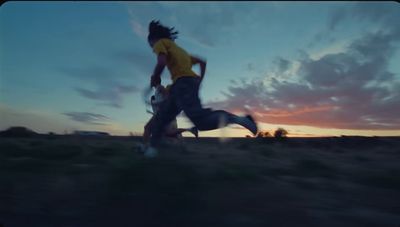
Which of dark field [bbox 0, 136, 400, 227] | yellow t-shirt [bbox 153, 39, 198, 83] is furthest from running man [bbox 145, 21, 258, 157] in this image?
dark field [bbox 0, 136, 400, 227]

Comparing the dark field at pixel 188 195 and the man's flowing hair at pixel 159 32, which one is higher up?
the man's flowing hair at pixel 159 32

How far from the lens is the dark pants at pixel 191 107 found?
5336mm

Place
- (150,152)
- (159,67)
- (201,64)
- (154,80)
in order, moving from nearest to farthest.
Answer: (154,80)
(159,67)
(201,64)
(150,152)

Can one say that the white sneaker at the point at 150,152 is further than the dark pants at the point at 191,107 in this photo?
Yes

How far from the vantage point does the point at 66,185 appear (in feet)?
14.6

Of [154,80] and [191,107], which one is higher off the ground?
[154,80]

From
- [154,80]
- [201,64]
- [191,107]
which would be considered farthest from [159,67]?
[191,107]

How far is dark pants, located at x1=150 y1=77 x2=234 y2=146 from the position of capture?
534 cm

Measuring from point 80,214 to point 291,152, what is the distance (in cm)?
539

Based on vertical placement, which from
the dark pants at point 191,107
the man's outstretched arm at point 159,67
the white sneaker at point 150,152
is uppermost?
the man's outstretched arm at point 159,67

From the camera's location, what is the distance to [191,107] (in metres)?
5.50

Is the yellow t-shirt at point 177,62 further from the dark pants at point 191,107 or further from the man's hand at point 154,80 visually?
the man's hand at point 154,80

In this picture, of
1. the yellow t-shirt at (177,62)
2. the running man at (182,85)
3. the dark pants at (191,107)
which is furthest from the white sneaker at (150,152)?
the yellow t-shirt at (177,62)

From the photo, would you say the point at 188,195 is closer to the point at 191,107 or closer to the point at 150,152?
the point at 191,107
